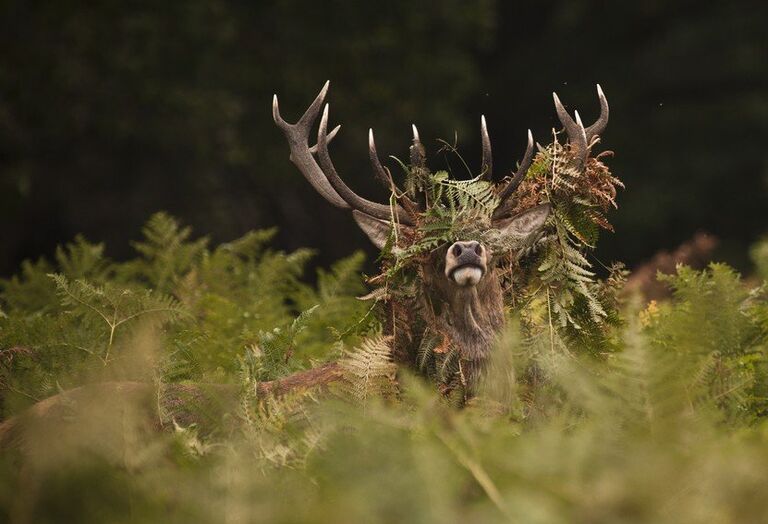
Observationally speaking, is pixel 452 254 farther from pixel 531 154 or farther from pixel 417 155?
pixel 531 154

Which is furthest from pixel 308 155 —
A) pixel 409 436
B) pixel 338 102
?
pixel 338 102

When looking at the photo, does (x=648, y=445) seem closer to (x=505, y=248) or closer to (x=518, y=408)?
(x=518, y=408)

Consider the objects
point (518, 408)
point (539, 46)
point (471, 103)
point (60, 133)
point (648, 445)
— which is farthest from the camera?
point (539, 46)

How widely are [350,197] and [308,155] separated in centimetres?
37

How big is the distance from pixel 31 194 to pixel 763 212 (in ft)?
30.9

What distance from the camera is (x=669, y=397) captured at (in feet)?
10.6

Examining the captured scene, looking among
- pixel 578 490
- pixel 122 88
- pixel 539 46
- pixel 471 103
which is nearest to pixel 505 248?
pixel 578 490

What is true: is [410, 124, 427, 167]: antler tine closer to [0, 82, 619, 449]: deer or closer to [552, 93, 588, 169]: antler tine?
[0, 82, 619, 449]: deer

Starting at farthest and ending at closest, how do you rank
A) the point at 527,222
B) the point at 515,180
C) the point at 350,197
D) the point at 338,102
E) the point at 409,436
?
1. the point at 338,102
2. the point at 350,197
3. the point at 515,180
4. the point at 527,222
5. the point at 409,436

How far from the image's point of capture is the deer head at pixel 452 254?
17.5 ft

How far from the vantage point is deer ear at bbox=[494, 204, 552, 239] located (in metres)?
5.48

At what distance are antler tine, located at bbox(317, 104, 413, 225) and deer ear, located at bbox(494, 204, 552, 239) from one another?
1.42 ft

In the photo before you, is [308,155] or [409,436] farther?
[308,155]

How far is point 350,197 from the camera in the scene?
19.6 feet
